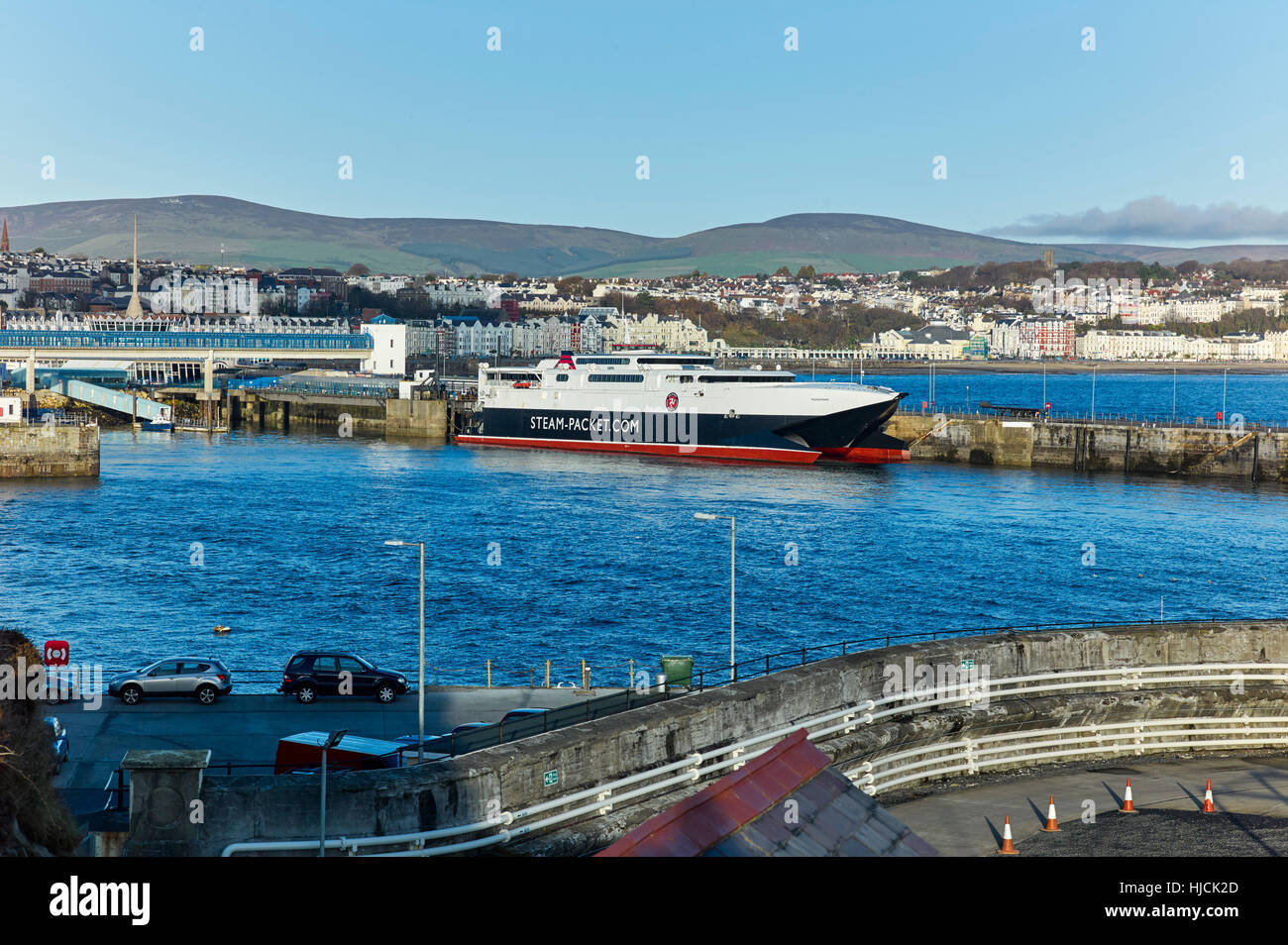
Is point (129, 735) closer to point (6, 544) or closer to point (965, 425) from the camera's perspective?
point (6, 544)

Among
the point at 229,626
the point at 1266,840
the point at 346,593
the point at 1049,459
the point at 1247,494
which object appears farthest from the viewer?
the point at 1049,459

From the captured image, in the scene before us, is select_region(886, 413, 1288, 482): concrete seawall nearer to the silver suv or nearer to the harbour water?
the harbour water

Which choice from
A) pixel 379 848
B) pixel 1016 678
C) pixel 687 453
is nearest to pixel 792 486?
pixel 687 453

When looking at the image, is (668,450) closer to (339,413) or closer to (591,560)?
(591,560)

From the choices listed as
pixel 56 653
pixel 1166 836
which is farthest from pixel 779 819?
pixel 56 653

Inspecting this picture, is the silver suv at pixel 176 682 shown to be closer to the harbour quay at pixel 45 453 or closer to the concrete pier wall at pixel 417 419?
the harbour quay at pixel 45 453

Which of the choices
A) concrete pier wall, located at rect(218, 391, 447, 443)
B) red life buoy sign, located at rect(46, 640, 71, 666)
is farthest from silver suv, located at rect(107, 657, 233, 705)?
concrete pier wall, located at rect(218, 391, 447, 443)
